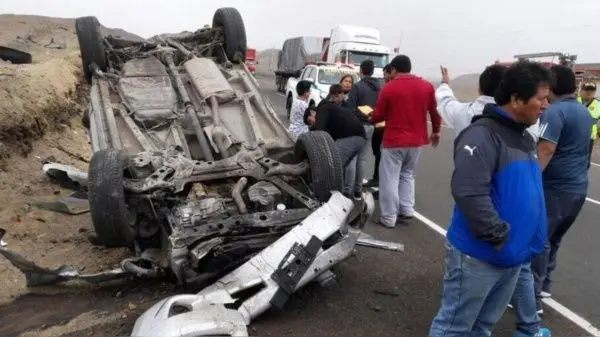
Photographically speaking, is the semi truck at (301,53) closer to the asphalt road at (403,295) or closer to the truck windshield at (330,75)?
the truck windshield at (330,75)

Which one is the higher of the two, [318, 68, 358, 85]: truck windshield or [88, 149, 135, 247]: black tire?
[88, 149, 135, 247]: black tire

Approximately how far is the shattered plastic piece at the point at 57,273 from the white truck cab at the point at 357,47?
1612cm

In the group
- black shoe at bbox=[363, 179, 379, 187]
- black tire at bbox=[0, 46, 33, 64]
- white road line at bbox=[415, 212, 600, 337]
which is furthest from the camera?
black tire at bbox=[0, 46, 33, 64]

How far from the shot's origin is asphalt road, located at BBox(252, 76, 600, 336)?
3561 mm


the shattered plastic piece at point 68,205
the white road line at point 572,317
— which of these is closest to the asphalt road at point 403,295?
the white road line at point 572,317

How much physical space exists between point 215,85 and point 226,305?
129 inches

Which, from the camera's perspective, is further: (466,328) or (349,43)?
(349,43)

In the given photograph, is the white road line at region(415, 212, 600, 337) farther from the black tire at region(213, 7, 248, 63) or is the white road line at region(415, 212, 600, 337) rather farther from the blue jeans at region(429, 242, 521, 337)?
the black tire at region(213, 7, 248, 63)

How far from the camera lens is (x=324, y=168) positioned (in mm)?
4328

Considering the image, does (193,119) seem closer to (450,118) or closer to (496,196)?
(450,118)

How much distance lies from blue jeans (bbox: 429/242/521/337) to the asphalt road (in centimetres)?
87

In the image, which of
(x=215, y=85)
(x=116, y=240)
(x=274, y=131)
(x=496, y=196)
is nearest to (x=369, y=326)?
(x=496, y=196)

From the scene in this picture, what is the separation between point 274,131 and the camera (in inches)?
224

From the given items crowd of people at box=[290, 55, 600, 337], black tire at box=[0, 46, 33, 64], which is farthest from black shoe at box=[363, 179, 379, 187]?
black tire at box=[0, 46, 33, 64]
